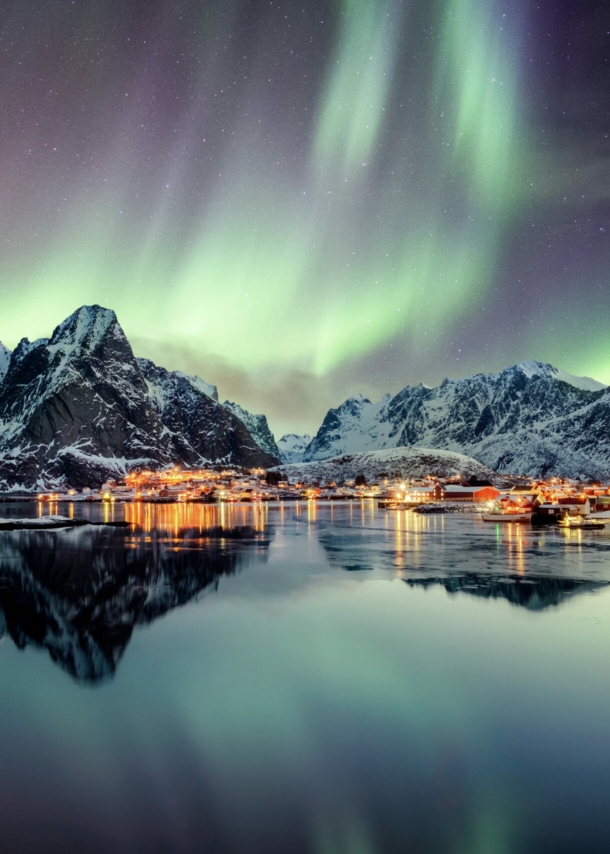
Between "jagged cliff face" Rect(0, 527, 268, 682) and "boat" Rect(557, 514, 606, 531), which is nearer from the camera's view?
"jagged cliff face" Rect(0, 527, 268, 682)

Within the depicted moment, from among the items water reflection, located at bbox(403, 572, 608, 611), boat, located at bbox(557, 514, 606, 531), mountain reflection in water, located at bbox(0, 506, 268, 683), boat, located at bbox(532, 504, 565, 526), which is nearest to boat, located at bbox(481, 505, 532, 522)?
boat, located at bbox(532, 504, 565, 526)

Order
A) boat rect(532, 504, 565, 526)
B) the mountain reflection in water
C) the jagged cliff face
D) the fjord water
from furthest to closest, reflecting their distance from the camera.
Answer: boat rect(532, 504, 565, 526), the mountain reflection in water, the jagged cliff face, the fjord water

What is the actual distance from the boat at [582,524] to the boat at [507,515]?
13.0 m

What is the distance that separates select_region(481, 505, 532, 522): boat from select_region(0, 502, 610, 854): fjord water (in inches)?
2719

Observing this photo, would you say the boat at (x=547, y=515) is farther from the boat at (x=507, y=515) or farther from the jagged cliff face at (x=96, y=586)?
the jagged cliff face at (x=96, y=586)

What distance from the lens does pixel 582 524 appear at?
83.9 metres

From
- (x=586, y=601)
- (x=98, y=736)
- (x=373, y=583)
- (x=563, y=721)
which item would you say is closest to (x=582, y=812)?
(x=563, y=721)

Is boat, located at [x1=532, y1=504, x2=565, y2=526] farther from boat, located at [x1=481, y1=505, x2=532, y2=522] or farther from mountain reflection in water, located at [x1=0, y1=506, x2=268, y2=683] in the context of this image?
mountain reflection in water, located at [x1=0, y1=506, x2=268, y2=683]

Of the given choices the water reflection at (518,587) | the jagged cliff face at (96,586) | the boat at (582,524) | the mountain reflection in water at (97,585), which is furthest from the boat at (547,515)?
the water reflection at (518,587)

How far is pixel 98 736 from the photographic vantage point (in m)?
14.8

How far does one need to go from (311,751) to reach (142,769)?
12.1 ft

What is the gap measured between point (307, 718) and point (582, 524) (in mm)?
78158

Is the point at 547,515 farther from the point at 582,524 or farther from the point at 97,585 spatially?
the point at 97,585

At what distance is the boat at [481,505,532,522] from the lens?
4011 inches
